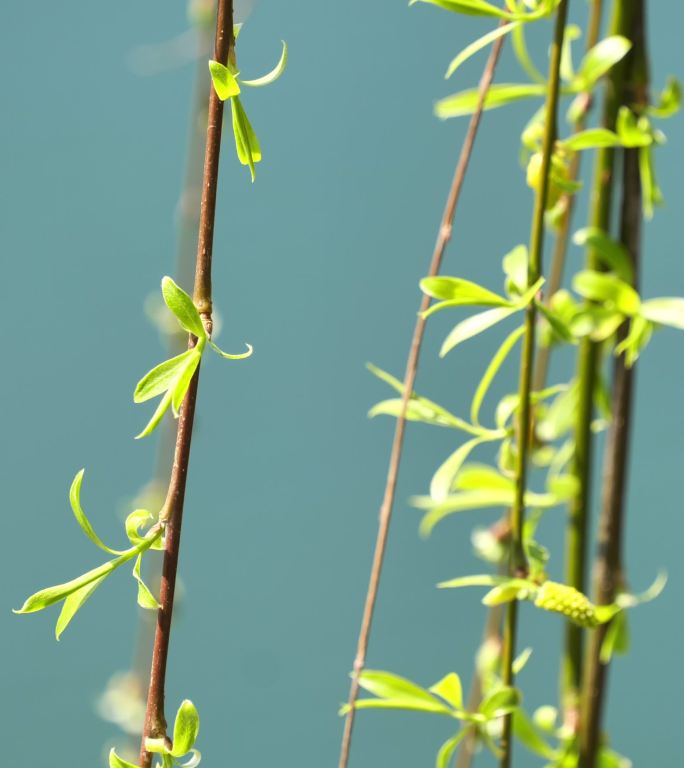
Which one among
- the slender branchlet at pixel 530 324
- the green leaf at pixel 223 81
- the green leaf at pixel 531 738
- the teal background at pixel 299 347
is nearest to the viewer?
the green leaf at pixel 223 81

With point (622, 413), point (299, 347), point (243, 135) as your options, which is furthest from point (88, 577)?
point (299, 347)

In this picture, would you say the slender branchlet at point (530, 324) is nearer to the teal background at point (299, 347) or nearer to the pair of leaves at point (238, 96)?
the pair of leaves at point (238, 96)

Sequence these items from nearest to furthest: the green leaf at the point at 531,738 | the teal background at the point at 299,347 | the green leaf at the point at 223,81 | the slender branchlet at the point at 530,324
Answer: the green leaf at the point at 223,81, the slender branchlet at the point at 530,324, the green leaf at the point at 531,738, the teal background at the point at 299,347

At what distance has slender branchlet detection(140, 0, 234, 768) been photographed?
0.92 ft

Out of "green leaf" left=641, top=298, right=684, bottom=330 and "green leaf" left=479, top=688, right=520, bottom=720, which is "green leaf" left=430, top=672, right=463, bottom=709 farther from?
"green leaf" left=641, top=298, right=684, bottom=330

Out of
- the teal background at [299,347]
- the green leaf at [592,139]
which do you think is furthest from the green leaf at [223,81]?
the teal background at [299,347]

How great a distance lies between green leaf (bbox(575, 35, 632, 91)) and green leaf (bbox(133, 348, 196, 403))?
10.1 inches

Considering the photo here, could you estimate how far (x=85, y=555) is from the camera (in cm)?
183

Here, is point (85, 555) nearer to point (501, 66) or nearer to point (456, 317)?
point (456, 317)

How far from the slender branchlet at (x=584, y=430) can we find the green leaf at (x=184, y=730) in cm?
25

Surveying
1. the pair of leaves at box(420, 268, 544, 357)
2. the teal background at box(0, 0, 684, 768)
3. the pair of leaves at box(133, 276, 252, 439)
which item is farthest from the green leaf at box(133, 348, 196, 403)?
the teal background at box(0, 0, 684, 768)

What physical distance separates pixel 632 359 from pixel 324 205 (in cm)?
152

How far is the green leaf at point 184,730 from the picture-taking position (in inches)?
11.6

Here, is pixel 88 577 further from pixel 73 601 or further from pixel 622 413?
pixel 622 413
